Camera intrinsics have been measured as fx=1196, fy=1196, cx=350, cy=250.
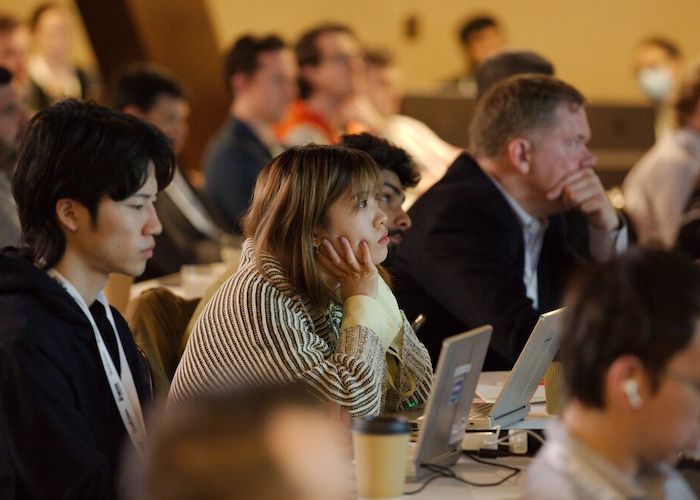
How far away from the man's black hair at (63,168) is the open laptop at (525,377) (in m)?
0.75

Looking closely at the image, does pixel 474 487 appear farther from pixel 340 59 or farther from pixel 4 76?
pixel 340 59

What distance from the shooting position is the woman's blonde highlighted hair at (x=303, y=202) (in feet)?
7.32

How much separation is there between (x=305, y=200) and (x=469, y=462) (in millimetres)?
577

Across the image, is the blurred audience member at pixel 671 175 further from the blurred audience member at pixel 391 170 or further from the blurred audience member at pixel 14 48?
the blurred audience member at pixel 14 48

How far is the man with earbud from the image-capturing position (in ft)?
4.51

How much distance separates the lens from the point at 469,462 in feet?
6.70

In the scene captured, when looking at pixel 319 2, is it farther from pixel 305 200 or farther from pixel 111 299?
pixel 305 200

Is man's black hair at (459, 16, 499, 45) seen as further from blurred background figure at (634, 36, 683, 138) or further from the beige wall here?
blurred background figure at (634, 36, 683, 138)

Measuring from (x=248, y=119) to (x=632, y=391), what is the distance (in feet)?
15.1

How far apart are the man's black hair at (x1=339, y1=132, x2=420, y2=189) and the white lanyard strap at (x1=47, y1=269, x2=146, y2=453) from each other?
3.23 ft

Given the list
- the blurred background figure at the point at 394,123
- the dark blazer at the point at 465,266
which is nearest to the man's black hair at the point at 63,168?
the dark blazer at the point at 465,266

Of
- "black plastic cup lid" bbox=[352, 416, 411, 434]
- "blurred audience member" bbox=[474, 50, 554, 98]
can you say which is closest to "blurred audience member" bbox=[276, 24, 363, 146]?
"blurred audience member" bbox=[474, 50, 554, 98]

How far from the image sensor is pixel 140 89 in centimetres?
511

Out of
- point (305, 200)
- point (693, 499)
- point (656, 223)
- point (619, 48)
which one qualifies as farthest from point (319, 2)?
point (693, 499)
